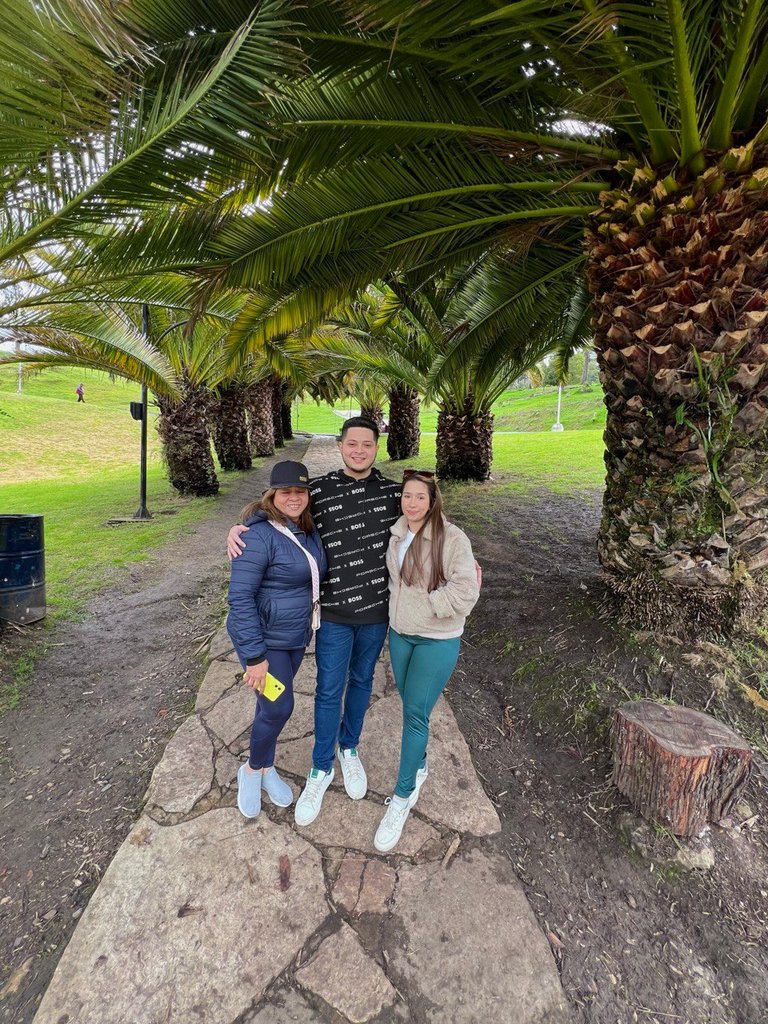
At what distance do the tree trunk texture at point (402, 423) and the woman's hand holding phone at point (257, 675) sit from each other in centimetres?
1183

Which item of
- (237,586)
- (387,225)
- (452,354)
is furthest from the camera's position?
(452,354)

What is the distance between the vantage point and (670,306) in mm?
2979

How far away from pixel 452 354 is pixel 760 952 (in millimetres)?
6014

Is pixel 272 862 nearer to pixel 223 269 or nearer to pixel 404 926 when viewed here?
pixel 404 926

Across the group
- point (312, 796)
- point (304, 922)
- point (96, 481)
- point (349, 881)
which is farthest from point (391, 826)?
point (96, 481)

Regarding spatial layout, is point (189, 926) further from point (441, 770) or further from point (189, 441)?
point (189, 441)

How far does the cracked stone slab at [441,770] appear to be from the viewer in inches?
96.0

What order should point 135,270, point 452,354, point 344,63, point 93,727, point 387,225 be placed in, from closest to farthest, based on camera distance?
point 344,63
point 93,727
point 135,270
point 387,225
point 452,354

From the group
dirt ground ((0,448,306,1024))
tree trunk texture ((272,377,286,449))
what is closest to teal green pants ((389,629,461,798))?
dirt ground ((0,448,306,1024))

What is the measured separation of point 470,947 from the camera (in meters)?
1.86

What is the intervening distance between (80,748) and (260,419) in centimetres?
1451

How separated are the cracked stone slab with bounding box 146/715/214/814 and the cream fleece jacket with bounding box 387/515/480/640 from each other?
136 centimetres

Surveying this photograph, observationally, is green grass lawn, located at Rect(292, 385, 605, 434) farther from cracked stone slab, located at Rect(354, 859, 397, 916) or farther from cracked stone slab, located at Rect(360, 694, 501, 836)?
cracked stone slab, located at Rect(354, 859, 397, 916)

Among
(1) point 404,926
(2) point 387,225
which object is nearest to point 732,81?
(2) point 387,225
